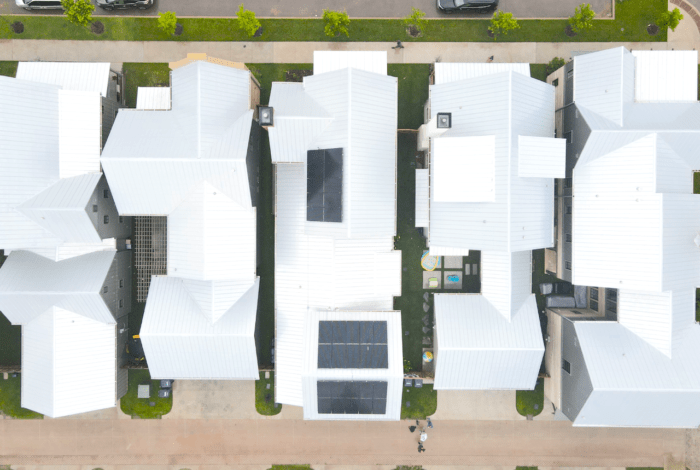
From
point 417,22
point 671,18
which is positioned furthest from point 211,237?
point 671,18

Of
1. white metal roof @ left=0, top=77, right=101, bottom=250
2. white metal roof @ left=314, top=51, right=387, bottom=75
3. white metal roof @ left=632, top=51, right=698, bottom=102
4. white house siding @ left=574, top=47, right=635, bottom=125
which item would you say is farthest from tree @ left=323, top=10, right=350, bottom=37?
white metal roof @ left=632, top=51, right=698, bottom=102

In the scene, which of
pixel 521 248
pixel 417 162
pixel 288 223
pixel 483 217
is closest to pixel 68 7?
pixel 288 223

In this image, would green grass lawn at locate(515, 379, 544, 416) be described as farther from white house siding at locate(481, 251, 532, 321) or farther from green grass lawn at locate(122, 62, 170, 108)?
green grass lawn at locate(122, 62, 170, 108)

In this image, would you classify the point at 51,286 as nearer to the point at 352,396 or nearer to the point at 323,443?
the point at 352,396

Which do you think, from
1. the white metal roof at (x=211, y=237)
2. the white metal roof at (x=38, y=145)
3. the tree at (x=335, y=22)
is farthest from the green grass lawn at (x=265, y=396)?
the tree at (x=335, y=22)

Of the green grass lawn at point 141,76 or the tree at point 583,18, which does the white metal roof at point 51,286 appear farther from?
the tree at point 583,18

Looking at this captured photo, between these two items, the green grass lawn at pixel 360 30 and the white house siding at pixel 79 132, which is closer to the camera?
the white house siding at pixel 79 132

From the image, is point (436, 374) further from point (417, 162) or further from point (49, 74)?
point (49, 74)
